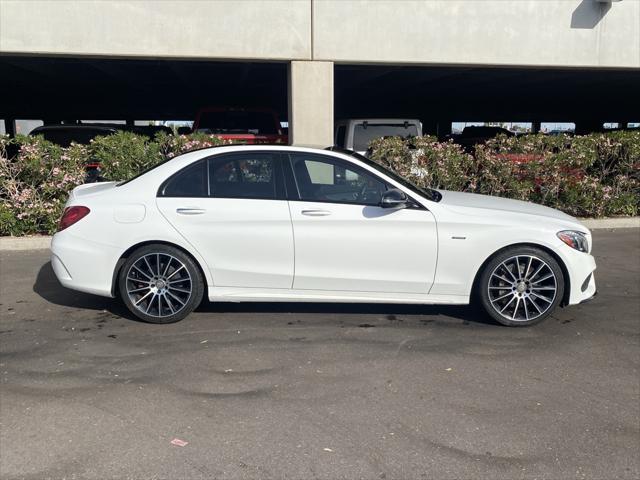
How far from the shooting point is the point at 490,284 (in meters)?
5.32

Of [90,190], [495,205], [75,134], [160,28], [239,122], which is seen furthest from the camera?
[75,134]

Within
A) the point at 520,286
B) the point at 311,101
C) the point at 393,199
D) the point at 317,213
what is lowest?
the point at 520,286

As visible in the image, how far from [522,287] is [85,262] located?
3839 millimetres

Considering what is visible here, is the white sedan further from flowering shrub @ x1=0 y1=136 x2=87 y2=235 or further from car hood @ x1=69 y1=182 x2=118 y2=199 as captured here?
flowering shrub @ x1=0 y1=136 x2=87 y2=235

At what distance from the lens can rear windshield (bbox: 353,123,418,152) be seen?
1109cm

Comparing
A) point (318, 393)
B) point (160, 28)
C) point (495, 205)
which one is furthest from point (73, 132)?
point (318, 393)

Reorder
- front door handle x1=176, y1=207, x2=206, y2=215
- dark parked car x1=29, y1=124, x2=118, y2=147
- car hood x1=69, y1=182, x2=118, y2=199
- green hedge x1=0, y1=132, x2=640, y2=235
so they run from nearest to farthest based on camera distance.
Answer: front door handle x1=176, y1=207, x2=206, y2=215, car hood x1=69, y1=182, x2=118, y2=199, green hedge x1=0, y1=132, x2=640, y2=235, dark parked car x1=29, y1=124, x2=118, y2=147

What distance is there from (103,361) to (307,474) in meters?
2.17

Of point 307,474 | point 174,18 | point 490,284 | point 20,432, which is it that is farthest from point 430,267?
point 174,18

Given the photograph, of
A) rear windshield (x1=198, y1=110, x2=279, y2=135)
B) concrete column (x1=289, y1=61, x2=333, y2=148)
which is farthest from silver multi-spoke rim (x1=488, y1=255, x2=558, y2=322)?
rear windshield (x1=198, y1=110, x2=279, y2=135)

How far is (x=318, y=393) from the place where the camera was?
13.4ft

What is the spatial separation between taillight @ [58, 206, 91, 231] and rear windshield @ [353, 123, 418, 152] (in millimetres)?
6432

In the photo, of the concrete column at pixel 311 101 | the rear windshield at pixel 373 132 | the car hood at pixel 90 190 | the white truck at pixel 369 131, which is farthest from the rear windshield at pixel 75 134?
the car hood at pixel 90 190

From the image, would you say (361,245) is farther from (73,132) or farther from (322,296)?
(73,132)
